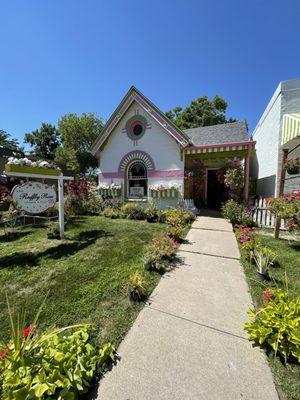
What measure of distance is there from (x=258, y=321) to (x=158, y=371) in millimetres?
1395

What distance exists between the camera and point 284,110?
8430 millimetres

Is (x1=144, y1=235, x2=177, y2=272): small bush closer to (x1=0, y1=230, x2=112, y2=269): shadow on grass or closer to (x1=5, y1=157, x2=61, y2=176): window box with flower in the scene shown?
(x1=0, y1=230, x2=112, y2=269): shadow on grass

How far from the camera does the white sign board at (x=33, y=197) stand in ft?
17.4

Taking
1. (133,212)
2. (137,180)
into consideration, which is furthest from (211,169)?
(133,212)

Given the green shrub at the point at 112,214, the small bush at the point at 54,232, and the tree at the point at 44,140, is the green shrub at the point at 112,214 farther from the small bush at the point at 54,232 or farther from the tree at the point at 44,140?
the tree at the point at 44,140

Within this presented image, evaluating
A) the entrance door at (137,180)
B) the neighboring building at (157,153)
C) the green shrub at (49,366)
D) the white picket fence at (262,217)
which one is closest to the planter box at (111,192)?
the neighboring building at (157,153)

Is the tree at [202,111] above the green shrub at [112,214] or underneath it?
above

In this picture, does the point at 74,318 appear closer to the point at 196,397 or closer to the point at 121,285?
the point at 121,285

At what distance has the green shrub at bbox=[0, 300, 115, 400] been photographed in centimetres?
163

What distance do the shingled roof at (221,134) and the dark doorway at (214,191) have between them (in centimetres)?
210

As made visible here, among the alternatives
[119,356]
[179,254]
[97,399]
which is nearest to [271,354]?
[119,356]

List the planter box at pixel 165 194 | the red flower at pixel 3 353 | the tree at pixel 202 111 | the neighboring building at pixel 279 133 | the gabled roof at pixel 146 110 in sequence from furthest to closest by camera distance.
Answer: the tree at pixel 202 111 < the planter box at pixel 165 194 < the gabled roof at pixel 146 110 < the neighboring building at pixel 279 133 < the red flower at pixel 3 353

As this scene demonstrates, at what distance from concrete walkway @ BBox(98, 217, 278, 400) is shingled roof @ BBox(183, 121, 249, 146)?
8281 mm

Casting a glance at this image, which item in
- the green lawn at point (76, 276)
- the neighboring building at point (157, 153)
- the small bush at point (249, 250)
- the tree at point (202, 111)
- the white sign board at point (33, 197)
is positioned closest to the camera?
the green lawn at point (76, 276)
